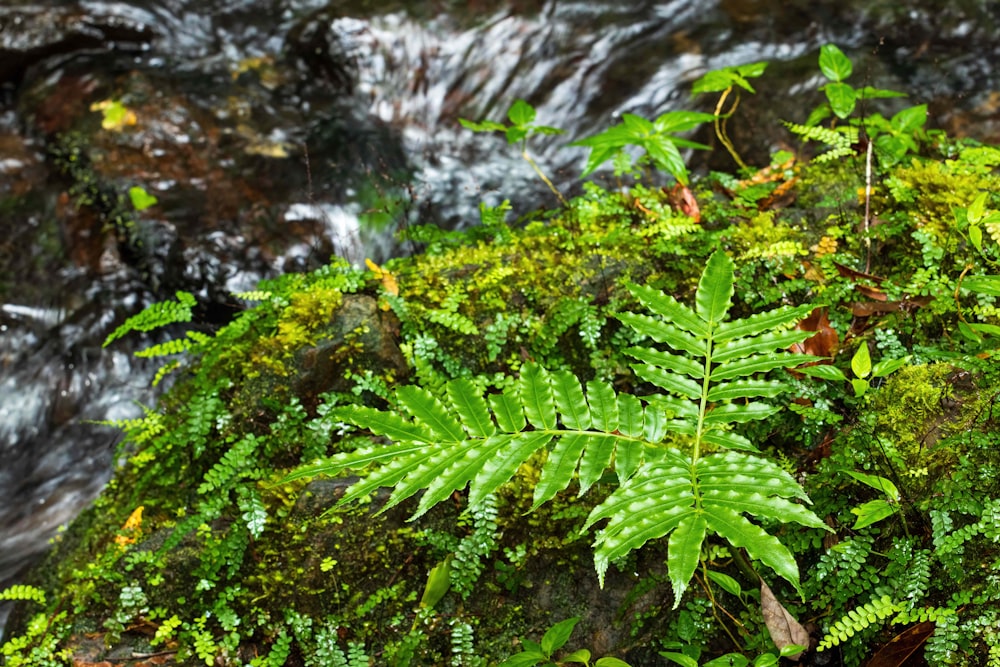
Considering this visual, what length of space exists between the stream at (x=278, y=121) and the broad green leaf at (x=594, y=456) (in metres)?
4.25

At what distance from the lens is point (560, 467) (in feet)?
5.70

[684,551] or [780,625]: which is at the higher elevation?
[684,551]

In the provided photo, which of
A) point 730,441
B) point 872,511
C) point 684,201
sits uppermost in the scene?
point 730,441

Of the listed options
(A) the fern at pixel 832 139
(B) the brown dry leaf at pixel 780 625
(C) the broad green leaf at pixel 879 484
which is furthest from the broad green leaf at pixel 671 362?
(A) the fern at pixel 832 139

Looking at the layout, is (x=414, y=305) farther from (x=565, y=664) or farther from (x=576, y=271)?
(x=565, y=664)

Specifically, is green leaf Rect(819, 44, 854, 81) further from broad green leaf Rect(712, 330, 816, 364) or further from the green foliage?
broad green leaf Rect(712, 330, 816, 364)

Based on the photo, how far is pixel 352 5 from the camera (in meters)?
8.63

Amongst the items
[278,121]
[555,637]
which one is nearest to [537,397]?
[555,637]

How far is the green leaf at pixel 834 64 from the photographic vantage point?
3711mm

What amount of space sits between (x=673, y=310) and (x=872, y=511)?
0.86 metres

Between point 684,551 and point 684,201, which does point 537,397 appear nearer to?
point 684,551

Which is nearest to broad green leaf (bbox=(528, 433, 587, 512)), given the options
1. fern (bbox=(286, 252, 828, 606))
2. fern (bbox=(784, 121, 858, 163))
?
fern (bbox=(286, 252, 828, 606))

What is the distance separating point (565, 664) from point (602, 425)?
98cm

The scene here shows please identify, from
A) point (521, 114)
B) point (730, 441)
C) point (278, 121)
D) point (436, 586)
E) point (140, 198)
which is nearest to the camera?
point (730, 441)
